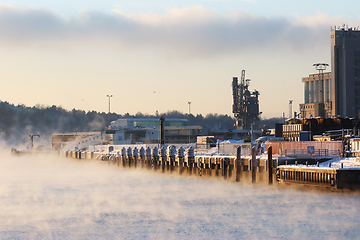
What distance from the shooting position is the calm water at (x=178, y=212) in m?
46.4

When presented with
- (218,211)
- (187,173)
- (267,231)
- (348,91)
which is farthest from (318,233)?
(348,91)

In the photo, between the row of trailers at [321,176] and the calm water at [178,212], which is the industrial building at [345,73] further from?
the row of trailers at [321,176]

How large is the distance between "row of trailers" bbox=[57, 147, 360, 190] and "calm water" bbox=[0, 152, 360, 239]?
52.5 inches

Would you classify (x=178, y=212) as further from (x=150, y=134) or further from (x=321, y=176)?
(x=150, y=134)

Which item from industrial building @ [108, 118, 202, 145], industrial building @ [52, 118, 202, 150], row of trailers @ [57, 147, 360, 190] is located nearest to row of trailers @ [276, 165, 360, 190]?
row of trailers @ [57, 147, 360, 190]

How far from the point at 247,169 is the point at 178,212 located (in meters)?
19.8

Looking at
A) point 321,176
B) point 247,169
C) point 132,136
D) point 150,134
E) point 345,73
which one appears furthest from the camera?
point 150,134

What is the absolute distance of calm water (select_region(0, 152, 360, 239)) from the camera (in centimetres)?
4644

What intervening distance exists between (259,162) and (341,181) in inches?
535

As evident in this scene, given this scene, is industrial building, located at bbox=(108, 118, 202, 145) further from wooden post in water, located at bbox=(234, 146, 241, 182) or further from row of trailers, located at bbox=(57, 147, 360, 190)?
wooden post in water, located at bbox=(234, 146, 241, 182)

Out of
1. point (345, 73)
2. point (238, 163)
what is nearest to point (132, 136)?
point (345, 73)

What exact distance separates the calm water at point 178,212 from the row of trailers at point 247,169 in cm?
133

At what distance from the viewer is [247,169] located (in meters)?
73.9

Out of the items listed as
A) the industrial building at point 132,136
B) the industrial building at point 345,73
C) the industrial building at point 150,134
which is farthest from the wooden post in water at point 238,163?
the industrial building at point 345,73
